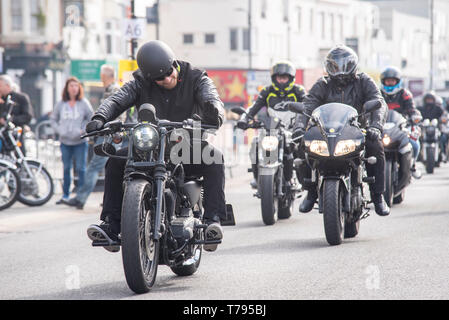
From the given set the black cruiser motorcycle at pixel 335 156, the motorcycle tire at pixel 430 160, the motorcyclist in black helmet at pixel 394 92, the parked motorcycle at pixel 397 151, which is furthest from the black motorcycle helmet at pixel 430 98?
the black cruiser motorcycle at pixel 335 156

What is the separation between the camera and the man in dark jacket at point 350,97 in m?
10.2

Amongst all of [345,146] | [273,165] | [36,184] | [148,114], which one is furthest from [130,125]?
[36,184]

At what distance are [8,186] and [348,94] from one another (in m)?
5.65

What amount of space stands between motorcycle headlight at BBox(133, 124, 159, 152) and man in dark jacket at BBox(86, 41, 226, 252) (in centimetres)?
30

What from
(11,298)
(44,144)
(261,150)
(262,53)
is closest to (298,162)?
(261,150)

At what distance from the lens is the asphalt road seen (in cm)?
710

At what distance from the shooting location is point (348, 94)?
34.6 feet

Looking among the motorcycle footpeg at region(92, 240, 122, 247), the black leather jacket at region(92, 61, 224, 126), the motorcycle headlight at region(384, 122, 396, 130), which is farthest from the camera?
the motorcycle headlight at region(384, 122, 396, 130)

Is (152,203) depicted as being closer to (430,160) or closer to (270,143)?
(270,143)

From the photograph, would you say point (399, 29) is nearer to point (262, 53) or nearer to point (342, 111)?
point (262, 53)

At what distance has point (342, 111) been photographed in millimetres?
9633

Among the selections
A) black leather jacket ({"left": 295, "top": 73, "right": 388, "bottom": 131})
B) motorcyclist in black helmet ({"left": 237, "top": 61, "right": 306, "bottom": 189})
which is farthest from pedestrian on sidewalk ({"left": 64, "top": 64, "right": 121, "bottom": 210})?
black leather jacket ({"left": 295, "top": 73, "right": 388, "bottom": 131})

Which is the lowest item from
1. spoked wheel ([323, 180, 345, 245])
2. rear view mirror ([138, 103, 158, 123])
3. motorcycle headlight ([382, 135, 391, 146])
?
spoked wheel ([323, 180, 345, 245])

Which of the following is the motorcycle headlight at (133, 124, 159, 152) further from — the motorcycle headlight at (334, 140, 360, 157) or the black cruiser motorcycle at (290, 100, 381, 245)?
the motorcycle headlight at (334, 140, 360, 157)
